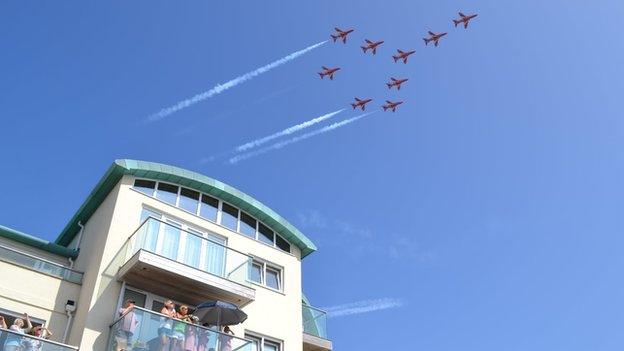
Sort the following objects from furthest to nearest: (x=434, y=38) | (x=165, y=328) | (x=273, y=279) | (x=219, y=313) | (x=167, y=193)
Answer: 1. (x=434, y=38)
2. (x=273, y=279)
3. (x=167, y=193)
4. (x=219, y=313)
5. (x=165, y=328)

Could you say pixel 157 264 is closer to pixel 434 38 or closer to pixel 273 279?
pixel 273 279

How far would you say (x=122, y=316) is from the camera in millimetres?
15602

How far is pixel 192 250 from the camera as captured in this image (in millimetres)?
18609

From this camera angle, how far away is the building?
16.3 metres

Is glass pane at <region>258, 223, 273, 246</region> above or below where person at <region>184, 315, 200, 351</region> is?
above

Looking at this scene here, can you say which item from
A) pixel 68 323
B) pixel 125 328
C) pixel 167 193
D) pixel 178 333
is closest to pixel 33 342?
pixel 125 328

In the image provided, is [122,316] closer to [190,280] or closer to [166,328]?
[166,328]

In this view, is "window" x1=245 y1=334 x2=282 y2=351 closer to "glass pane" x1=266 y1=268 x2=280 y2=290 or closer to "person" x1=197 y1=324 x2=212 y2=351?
"glass pane" x1=266 y1=268 x2=280 y2=290

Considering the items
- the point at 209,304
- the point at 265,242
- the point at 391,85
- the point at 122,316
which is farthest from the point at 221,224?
the point at 391,85

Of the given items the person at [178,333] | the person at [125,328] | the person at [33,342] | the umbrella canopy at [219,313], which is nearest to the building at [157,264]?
the person at [125,328]

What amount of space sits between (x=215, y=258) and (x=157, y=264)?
2377 mm

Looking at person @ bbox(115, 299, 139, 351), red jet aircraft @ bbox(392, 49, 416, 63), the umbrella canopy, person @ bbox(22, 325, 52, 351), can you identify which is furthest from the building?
red jet aircraft @ bbox(392, 49, 416, 63)

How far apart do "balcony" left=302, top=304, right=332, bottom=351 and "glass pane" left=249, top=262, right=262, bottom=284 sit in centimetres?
233

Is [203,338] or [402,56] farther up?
[402,56]
